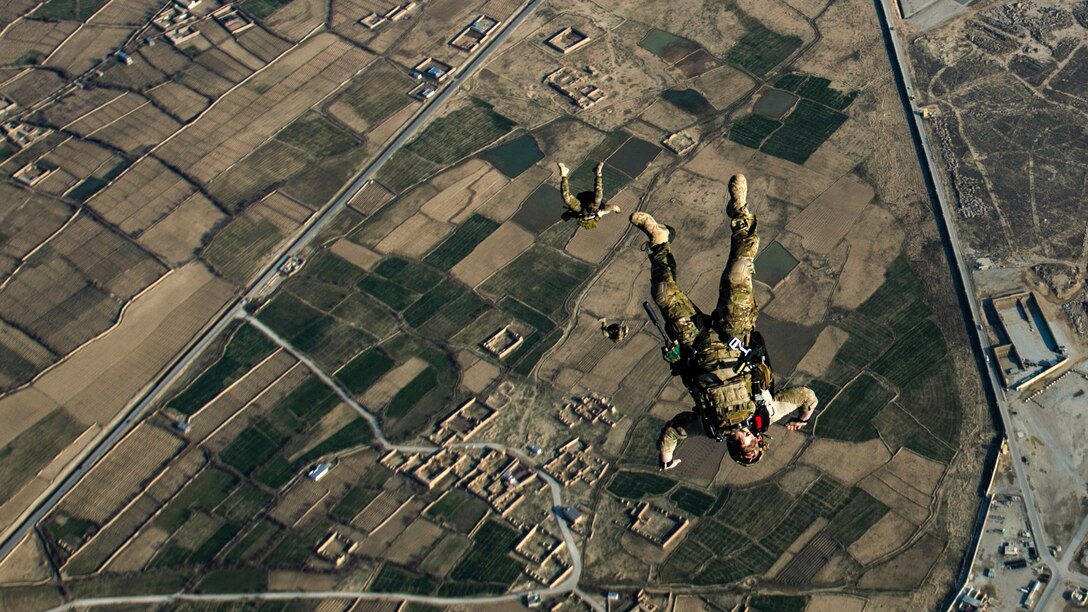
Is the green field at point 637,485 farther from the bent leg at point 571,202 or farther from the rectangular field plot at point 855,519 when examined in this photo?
the bent leg at point 571,202

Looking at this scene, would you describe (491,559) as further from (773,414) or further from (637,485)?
(773,414)

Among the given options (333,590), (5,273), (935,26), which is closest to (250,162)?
(5,273)

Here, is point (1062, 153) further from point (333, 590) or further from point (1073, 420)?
point (333, 590)

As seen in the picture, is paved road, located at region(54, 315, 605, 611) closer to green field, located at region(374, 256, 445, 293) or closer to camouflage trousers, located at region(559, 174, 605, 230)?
green field, located at region(374, 256, 445, 293)

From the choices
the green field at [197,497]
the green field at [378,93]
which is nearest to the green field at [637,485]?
the green field at [197,497]

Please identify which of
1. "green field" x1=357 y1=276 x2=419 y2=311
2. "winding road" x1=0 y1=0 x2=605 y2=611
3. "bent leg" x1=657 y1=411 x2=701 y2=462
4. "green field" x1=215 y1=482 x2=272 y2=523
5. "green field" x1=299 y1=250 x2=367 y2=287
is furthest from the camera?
"green field" x1=299 y1=250 x2=367 y2=287

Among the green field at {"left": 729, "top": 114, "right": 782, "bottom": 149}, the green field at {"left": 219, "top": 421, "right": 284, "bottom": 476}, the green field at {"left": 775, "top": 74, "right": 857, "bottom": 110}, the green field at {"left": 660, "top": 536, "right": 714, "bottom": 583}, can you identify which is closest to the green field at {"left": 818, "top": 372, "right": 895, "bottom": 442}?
the green field at {"left": 660, "top": 536, "right": 714, "bottom": 583}
